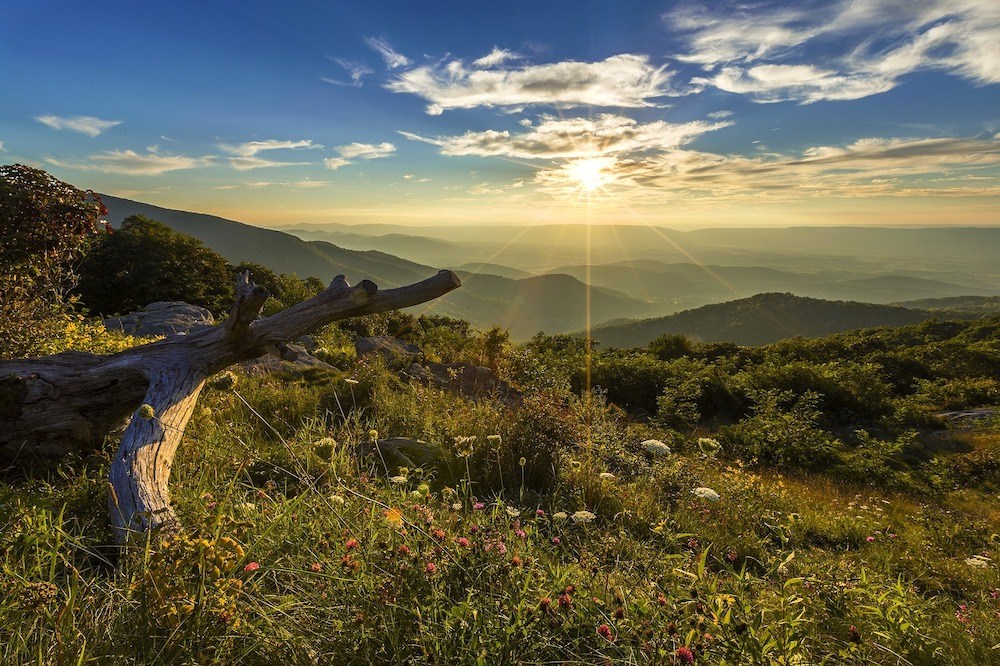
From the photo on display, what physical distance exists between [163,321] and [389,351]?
5.75 m

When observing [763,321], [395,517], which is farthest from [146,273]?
[763,321]

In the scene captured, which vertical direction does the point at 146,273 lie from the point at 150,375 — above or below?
above

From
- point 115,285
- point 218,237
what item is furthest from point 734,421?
point 218,237

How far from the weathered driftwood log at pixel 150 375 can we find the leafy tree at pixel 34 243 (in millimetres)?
1631

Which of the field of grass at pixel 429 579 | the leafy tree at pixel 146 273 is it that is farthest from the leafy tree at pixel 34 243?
the leafy tree at pixel 146 273

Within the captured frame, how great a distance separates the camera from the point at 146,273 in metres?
17.5

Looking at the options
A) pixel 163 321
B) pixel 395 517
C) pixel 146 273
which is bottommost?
pixel 163 321

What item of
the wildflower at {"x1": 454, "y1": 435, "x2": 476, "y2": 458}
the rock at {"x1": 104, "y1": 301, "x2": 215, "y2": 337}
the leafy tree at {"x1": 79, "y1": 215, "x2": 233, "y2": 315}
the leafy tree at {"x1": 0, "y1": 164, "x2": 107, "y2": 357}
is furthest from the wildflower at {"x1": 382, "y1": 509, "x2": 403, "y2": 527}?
the leafy tree at {"x1": 79, "y1": 215, "x2": 233, "y2": 315}

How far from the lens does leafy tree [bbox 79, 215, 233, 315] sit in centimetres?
1702

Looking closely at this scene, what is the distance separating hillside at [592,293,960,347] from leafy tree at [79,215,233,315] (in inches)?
2846

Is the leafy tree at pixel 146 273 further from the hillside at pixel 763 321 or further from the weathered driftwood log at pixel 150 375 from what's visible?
the hillside at pixel 763 321

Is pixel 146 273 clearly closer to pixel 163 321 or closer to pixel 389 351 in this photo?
pixel 163 321

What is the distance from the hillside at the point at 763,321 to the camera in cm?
8851

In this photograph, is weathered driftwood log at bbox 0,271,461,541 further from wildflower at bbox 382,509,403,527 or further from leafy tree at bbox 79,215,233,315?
leafy tree at bbox 79,215,233,315
